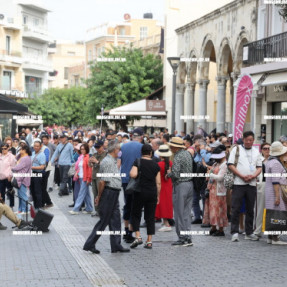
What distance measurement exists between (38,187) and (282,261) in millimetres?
7134

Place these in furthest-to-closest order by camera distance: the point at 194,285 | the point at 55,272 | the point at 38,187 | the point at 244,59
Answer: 1. the point at 244,59
2. the point at 38,187
3. the point at 55,272
4. the point at 194,285

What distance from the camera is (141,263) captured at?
1077 centimetres

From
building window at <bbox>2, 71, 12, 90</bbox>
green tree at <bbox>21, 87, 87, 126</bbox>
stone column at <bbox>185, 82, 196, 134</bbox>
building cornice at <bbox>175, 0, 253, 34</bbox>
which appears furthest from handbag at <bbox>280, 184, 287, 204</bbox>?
building window at <bbox>2, 71, 12, 90</bbox>

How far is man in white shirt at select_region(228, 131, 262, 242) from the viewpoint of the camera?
1286 centimetres

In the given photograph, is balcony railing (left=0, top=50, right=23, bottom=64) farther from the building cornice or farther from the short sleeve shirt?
the short sleeve shirt

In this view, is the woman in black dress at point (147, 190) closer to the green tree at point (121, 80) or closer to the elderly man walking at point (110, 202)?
the elderly man walking at point (110, 202)

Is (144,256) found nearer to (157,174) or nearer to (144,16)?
(157,174)

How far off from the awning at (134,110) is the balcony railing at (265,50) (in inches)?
483

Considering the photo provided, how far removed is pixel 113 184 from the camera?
11.8 meters

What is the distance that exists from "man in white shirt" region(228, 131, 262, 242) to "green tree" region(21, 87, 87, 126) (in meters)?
51.2

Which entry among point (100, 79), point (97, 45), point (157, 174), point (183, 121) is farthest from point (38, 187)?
point (97, 45)

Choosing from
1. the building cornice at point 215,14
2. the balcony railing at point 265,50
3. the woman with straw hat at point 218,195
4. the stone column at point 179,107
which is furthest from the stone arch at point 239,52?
the woman with straw hat at point 218,195

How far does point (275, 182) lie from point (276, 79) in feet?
37.7

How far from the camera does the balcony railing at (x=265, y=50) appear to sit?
24.1m
